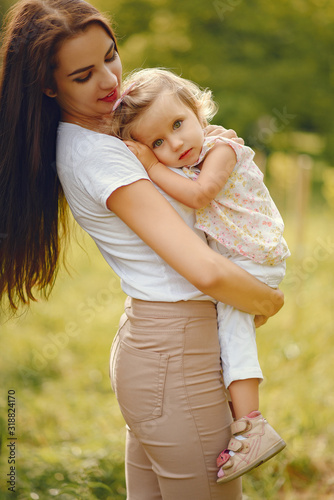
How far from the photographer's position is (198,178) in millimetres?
1317

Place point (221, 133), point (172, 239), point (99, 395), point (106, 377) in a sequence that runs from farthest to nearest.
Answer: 1. point (106, 377)
2. point (99, 395)
3. point (221, 133)
4. point (172, 239)

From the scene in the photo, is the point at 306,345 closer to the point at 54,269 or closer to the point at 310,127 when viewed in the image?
the point at 54,269

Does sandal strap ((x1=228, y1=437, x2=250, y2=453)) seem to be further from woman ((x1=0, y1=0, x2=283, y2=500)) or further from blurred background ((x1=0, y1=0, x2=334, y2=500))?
blurred background ((x1=0, y1=0, x2=334, y2=500))

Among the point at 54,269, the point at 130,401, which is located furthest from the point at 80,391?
the point at 130,401

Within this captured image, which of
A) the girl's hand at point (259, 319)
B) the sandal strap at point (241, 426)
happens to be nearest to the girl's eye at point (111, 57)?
the girl's hand at point (259, 319)

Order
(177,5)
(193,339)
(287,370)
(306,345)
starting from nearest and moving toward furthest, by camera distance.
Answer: (193,339), (287,370), (306,345), (177,5)

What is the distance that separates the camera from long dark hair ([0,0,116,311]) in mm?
1284

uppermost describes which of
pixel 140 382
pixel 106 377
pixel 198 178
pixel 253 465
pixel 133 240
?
pixel 198 178

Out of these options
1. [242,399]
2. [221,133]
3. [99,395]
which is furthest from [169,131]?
[99,395]

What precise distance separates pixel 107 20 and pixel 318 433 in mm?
2195

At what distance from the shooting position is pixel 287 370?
3568mm

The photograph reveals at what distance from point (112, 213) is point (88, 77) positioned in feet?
1.09

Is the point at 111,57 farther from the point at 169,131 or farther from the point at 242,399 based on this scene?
the point at 242,399

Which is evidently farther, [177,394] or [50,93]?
[50,93]
